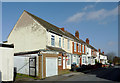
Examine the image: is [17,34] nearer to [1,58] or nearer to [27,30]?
[27,30]

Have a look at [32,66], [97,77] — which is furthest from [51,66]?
[97,77]

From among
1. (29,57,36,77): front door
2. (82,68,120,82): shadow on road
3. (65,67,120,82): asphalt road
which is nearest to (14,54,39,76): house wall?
(29,57,36,77): front door

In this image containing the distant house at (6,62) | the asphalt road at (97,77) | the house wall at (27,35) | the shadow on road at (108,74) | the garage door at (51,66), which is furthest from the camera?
the house wall at (27,35)

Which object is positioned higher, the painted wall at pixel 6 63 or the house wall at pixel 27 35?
the house wall at pixel 27 35

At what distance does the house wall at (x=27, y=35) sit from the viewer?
19114mm

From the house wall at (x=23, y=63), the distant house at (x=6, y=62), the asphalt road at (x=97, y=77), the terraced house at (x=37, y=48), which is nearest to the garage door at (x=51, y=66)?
the terraced house at (x=37, y=48)

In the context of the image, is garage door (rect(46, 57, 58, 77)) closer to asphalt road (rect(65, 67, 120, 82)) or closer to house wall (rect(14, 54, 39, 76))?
house wall (rect(14, 54, 39, 76))

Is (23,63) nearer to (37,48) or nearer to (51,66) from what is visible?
(37,48)

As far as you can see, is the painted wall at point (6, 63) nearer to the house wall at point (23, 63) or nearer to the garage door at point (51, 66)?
the house wall at point (23, 63)

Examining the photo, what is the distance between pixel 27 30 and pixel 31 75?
7276 mm

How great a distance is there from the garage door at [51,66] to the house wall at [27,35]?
2.21m

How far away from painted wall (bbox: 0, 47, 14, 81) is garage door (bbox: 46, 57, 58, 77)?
5755 millimetres

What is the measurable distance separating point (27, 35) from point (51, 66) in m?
6.37

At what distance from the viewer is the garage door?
55.3ft
